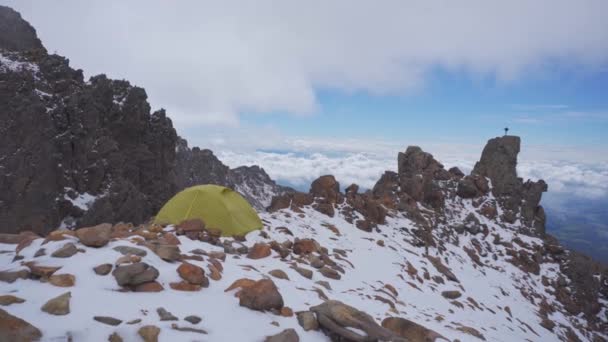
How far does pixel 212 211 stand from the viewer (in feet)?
48.4

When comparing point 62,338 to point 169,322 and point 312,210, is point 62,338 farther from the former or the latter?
point 312,210

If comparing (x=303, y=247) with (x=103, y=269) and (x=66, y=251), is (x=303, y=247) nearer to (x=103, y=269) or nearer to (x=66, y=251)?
(x=103, y=269)

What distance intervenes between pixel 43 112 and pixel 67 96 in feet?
16.1

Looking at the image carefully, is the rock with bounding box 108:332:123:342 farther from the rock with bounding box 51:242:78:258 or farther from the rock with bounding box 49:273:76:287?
the rock with bounding box 51:242:78:258

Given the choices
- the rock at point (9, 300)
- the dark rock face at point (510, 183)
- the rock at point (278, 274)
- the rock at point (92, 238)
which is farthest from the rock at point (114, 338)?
the dark rock face at point (510, 183)

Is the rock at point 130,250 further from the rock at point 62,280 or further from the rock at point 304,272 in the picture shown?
the rock at point 304,272

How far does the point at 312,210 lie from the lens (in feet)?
78.0

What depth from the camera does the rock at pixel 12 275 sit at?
630cm

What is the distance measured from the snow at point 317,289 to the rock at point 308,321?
13 centimetres

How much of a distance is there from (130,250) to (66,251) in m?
1.31

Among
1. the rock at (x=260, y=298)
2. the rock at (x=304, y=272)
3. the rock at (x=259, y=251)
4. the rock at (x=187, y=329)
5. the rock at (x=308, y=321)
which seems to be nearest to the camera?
the rock at (x=187, y=329)

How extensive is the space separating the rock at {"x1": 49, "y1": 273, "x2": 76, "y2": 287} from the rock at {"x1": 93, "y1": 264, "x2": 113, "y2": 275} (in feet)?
1.54

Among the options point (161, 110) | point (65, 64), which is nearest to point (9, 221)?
point (65, 64)

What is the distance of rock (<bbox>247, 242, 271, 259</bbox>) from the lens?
1230cm
